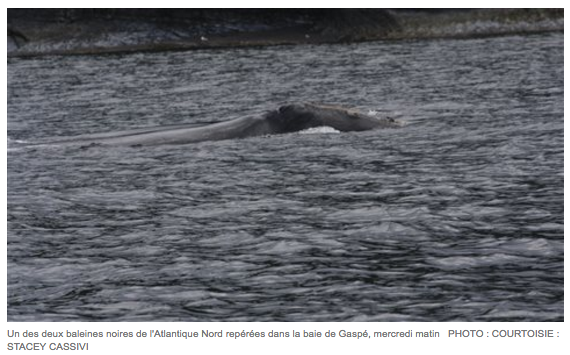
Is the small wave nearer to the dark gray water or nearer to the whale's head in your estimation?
the whale's head

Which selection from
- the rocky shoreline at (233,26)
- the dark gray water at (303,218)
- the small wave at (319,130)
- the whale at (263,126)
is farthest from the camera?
the rocky shoreline at (233,26)

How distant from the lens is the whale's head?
2835 centimetres

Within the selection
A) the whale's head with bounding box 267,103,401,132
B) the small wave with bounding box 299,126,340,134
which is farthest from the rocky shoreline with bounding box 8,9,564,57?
the small wave with bounding box 299,126,340,134

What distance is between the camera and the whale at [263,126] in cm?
2770

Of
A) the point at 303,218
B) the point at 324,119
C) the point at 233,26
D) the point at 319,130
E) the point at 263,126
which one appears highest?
the point at 233,26

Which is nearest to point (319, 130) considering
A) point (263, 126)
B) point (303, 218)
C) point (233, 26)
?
point (263, 126)

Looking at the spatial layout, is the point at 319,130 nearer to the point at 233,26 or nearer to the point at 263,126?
the point at 263,126

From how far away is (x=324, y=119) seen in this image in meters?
28.8

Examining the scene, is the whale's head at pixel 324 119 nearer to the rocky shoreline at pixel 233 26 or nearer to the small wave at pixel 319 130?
the small wave at pixel 319 130

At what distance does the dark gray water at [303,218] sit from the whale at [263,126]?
31.8 inches

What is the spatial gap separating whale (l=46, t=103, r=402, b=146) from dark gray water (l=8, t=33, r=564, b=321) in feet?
2.65

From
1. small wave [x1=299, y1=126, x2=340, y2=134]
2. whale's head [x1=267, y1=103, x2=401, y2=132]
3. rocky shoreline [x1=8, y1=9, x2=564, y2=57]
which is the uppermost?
rocky shoreline [x1=8, y1=9, x2=564, y2=57]

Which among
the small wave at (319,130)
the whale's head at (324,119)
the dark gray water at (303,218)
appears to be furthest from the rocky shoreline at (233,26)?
the small wave at (319,130)

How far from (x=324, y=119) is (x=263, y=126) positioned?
1534 mm
